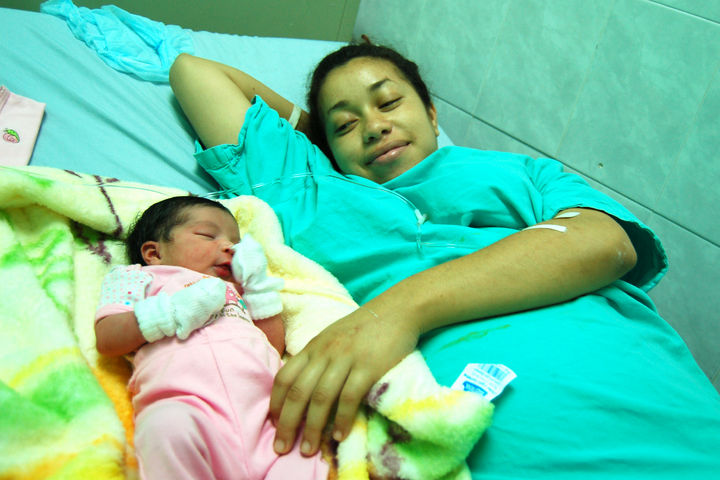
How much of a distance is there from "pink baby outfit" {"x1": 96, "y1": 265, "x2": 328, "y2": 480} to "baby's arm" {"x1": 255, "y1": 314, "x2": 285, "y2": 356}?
0.17 ft

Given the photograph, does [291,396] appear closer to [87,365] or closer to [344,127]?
[87,365]

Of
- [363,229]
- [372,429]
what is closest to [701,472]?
[372,429]

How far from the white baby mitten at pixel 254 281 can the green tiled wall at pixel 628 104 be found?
1.25 meters

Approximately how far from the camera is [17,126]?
45.2 inches

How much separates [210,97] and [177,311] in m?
0.77

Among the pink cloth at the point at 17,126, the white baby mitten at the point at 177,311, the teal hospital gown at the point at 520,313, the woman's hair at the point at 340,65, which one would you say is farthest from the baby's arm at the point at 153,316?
the woman's hair at the point at 340,65

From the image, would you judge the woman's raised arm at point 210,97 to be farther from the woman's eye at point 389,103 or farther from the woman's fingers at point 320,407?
the woman's fingers at point 320,407

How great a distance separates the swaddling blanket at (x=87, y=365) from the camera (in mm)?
605

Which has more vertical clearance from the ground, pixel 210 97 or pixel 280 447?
pixel 210 97

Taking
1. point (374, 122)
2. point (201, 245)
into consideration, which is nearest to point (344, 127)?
point (374, 122)

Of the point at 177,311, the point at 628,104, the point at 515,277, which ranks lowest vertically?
the point at 177,311

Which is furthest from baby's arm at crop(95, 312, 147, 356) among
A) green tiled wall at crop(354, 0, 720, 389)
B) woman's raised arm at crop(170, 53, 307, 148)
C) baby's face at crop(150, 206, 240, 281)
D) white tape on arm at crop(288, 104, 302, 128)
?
green tiled wall at crop(354, 0, 720, 389)

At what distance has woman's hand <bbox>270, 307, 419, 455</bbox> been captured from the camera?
706mm

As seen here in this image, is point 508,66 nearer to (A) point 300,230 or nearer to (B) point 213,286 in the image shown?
(A) point 300,230
